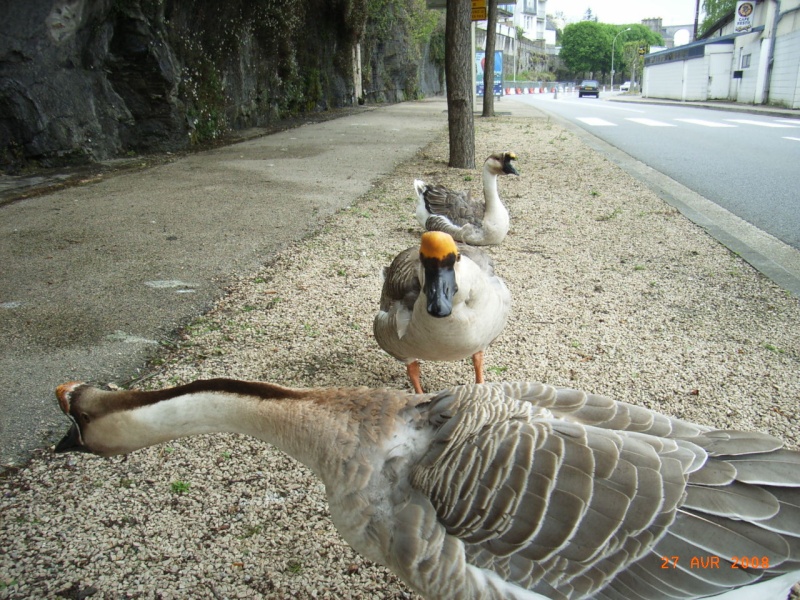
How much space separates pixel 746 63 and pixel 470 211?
124 ft

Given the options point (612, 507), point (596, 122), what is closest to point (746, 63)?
point (596, 122)

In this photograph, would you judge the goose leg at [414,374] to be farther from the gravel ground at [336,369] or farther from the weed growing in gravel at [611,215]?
the weed growing in gravel at [611,215]

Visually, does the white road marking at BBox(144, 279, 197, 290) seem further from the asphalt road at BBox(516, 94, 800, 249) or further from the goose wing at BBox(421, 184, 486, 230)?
the asphalt road at BBox(516, 94, 800, 249)

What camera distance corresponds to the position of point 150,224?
21.7ft

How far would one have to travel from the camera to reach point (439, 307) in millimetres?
2723

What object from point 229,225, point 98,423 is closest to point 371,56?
point 229,225

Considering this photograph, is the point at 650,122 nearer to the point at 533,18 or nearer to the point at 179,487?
the point at 179,487

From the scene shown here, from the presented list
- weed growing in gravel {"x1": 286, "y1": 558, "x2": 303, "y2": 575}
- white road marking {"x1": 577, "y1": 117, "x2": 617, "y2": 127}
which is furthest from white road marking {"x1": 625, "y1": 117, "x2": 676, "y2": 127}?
weed growing in gravel {"x1": 286, "y1": 558, "x2": 303, "y2": 575}

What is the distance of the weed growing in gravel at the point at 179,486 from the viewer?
262 centimetres

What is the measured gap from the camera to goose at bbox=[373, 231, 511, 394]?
2.80 metres

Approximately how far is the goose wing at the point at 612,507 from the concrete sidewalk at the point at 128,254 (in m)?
2.27

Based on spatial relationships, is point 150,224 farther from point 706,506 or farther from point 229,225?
point 706,506

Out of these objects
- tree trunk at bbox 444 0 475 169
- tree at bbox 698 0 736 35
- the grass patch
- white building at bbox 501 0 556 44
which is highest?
white building at bbox 501 0 556 44

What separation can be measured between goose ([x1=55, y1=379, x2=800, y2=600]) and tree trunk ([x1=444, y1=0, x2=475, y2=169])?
9059mm
